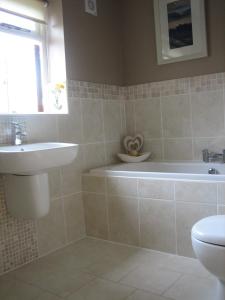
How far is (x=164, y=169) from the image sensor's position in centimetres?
293

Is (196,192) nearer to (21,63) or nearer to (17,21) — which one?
(21,63)

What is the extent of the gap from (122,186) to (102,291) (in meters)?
0.85

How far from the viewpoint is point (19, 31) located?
99.6 inches

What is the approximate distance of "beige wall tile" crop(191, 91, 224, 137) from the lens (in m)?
2.70

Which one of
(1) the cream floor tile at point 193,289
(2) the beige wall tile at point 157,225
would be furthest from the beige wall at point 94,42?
(1) the cream floor tile at point 193,289

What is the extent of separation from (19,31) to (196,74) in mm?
1513

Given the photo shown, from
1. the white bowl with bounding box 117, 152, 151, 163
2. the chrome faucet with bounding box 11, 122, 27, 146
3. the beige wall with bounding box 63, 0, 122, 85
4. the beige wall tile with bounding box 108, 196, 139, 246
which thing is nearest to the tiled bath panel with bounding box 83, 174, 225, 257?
the beige wall tile with bounding box 108, 196, 139, 246

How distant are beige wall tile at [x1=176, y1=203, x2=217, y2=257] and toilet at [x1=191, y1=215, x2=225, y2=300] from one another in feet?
1.64

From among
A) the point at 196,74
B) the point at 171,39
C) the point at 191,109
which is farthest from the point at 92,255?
the point at 171,39

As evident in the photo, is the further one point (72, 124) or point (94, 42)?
point (94, 42)

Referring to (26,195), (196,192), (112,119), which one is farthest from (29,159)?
(112,119)

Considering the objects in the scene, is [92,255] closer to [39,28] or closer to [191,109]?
[191,109]

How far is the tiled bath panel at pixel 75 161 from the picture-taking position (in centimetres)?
218

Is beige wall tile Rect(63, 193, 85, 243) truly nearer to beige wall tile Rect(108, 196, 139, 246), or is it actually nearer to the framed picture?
beige wall tile Rect(108, 196, 139, 246)
